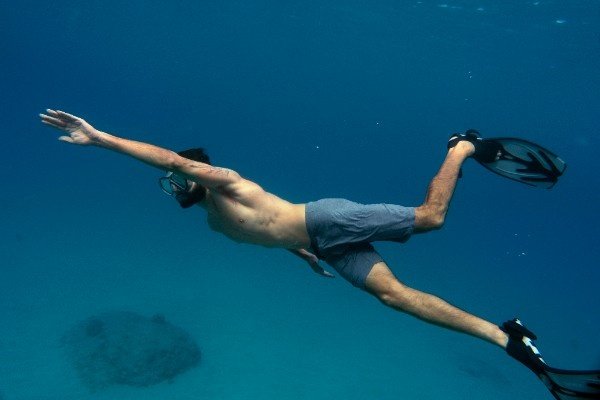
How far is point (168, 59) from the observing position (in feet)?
278

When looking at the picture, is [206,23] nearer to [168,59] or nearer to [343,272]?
[168,59]

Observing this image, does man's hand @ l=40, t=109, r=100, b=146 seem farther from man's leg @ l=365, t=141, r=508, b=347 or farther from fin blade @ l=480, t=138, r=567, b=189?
fin blade @ l=480, t=138, r=567, b=189

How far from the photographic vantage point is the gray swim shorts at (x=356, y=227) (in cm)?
502

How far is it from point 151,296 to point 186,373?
21.1 feet

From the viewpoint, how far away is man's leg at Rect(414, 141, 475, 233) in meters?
5.06

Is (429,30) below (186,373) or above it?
above

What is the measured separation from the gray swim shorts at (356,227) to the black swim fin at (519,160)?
1568 millimetres

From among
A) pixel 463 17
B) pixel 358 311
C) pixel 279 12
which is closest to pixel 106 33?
pixel 279 12

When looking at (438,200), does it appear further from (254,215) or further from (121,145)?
(121,145)

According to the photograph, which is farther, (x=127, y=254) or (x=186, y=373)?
(x=127, y=254)

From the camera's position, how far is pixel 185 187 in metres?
4.77

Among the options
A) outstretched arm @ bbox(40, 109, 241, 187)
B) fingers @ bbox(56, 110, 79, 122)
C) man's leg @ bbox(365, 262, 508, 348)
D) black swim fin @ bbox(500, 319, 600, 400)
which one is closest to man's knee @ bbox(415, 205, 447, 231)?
man's leg @ bbox(365, 262, 508, 348)

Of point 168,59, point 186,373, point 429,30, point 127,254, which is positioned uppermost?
point 429,30

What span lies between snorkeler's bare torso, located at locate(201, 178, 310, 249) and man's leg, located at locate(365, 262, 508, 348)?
0.96 meters
